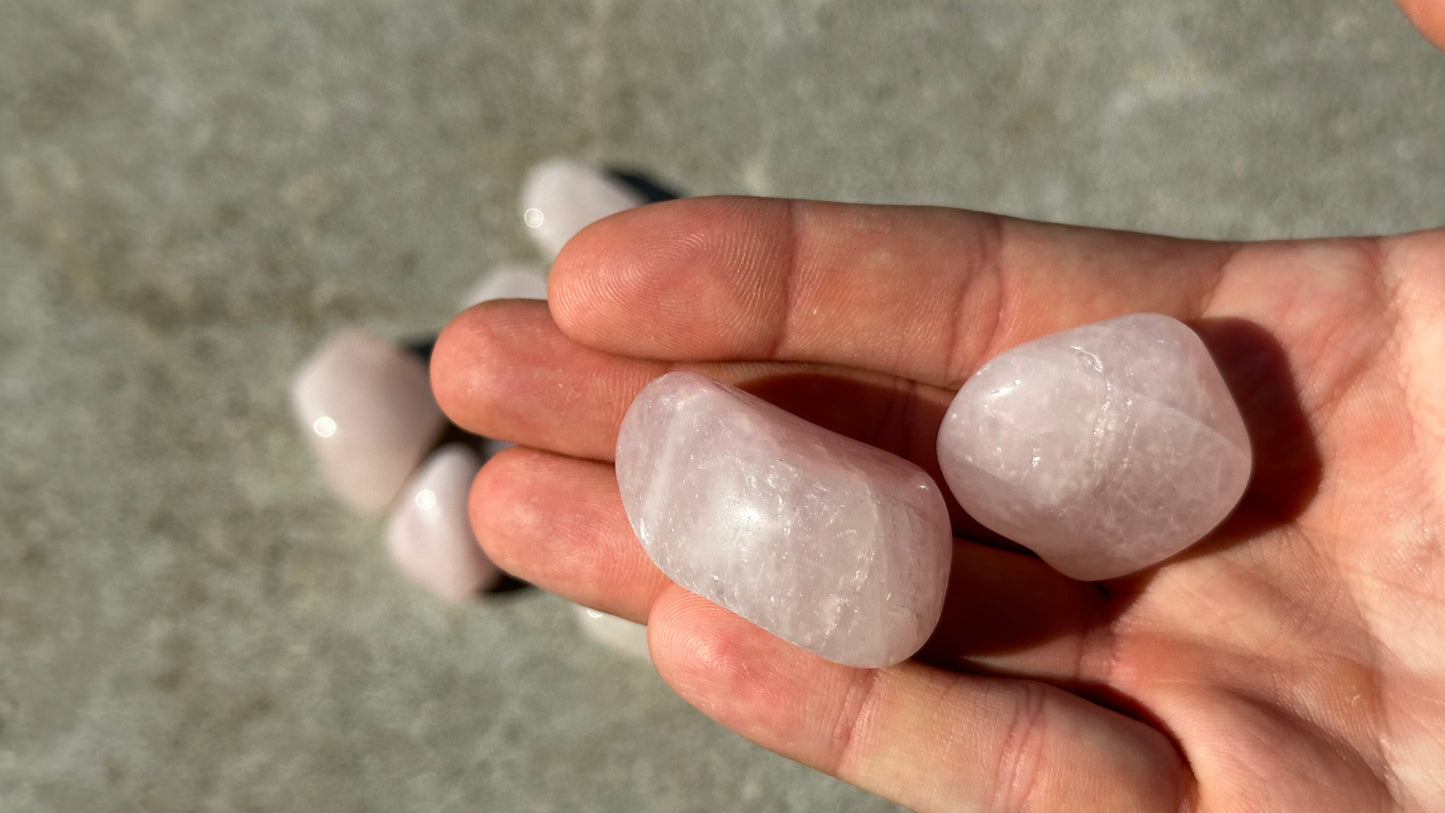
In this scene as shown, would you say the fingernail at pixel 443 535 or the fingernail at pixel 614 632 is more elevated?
the fingernail at pixel 443 535

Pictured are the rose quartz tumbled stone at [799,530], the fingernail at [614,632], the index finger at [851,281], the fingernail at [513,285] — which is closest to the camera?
the rose quartz tumbled stone at [799,530]

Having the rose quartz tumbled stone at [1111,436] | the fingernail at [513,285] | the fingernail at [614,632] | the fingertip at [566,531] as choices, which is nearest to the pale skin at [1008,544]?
the fingertip at [566,531]

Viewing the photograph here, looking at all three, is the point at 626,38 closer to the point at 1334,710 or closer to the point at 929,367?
the point at 929,367

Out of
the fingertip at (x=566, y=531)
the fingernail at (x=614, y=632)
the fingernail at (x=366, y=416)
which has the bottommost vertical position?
the fingernail at (x=614, y=632)

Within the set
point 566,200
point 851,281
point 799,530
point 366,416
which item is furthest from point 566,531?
point 566,200

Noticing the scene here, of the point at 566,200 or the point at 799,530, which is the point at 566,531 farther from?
the point at 566,200

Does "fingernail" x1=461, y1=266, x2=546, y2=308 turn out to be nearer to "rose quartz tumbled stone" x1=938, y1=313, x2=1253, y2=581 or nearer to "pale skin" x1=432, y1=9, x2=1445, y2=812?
"pale skin" x1=432, y1=9, x2=1445, y2=812

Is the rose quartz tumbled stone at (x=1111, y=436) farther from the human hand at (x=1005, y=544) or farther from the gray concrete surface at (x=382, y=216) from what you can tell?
the gray concrete surface at (x=382, y=216)

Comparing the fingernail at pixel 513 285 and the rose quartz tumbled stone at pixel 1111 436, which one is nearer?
the rose quartz tumbled stone at pixel 1111 436
